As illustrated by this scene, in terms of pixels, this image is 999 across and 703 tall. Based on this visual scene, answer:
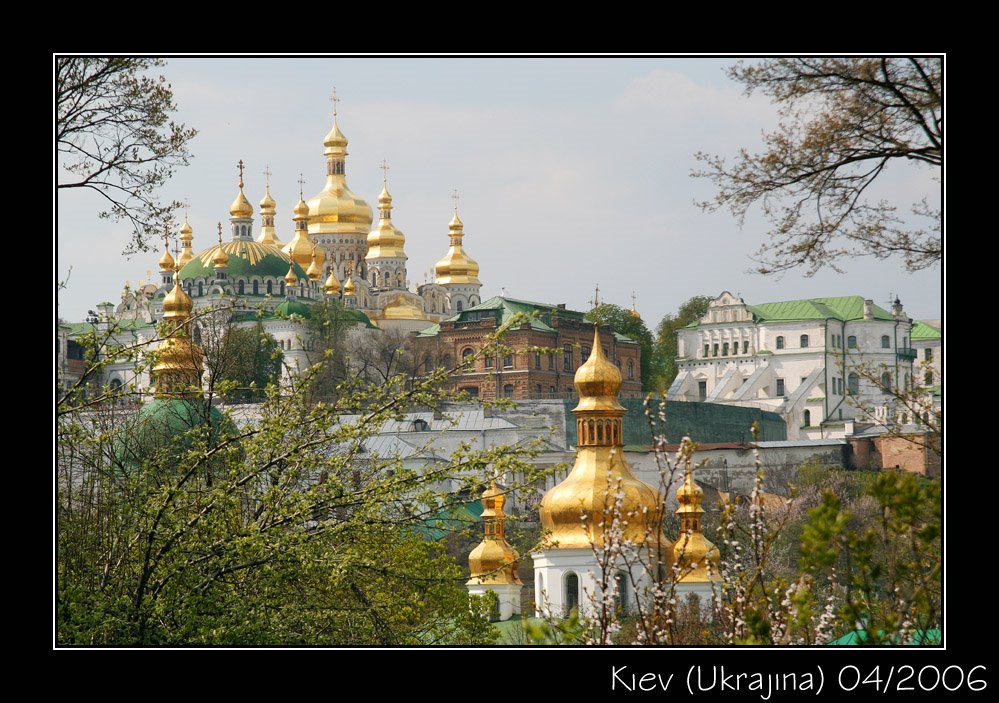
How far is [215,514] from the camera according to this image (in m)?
10.3

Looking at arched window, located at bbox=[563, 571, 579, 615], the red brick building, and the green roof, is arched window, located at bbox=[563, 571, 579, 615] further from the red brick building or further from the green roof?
the green roof

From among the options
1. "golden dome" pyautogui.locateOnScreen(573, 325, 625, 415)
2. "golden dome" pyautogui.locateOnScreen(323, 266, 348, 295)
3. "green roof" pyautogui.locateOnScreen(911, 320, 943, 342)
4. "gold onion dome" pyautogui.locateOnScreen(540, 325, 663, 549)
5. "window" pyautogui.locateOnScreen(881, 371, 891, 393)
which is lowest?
"gold onion dome" pyautogui.locateOnScreen(540, 325, 663, 549)

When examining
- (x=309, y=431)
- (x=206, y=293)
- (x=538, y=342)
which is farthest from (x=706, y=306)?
(x=309, y=431)

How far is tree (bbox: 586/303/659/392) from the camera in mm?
69625

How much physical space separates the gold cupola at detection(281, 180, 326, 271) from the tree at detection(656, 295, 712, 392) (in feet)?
60.1

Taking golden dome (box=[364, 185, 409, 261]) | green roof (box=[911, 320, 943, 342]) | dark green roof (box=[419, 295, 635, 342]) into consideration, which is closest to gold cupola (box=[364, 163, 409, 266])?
golden dome (box=[364, 185, 409, 261])

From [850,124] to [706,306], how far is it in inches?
2633

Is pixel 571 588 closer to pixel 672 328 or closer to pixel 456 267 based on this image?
pixel 672 328

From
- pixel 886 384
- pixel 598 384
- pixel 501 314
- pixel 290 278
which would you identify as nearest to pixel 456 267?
pixel 290 278

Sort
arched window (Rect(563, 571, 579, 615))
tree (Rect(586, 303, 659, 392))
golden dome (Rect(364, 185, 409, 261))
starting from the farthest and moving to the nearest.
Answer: golden dome (Rect(364, 185, 409, 261))
tree (Rect(586, 303, 659, 392))
arched window (Rect(563, 571, 579, 615))

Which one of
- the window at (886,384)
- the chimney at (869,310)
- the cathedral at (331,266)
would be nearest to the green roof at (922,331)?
the chimney at (869,310)

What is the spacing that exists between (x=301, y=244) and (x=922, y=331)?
1319 inches

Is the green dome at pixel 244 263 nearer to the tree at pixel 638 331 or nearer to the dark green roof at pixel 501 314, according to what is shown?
the dark green roof at pixel 501 314
